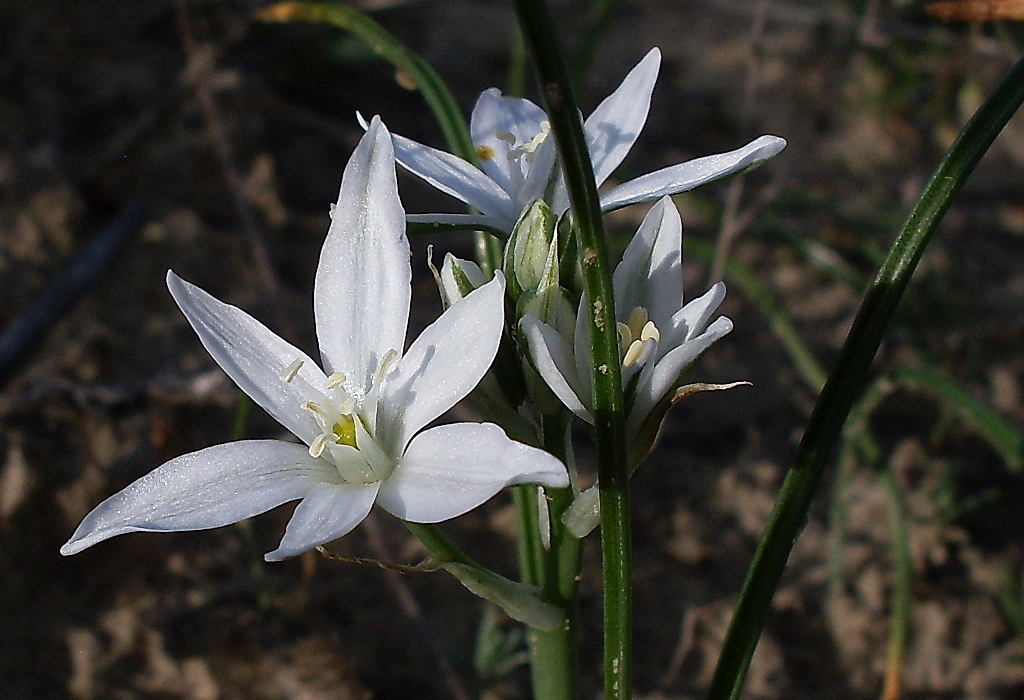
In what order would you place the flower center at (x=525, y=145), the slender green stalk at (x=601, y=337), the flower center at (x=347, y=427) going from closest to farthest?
the slender green stalk at (x=601, y=337) → the flower center at (x=347, y=427) → the flower center at (x=525, y=145)

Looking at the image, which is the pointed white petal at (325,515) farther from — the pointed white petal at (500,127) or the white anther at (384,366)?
the pointed white petal at (500,127)

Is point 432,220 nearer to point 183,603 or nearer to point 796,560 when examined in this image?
point 183,603

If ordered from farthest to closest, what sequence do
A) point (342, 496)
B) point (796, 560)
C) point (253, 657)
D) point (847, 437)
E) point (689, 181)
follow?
point (796, 560) → point (847, 437) → point (253, 657) → point (689, 181) → point (342, 496)

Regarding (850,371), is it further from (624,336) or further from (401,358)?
→ (401,358)

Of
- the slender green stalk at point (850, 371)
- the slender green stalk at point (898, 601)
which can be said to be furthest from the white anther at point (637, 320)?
the slender green stalk at point (898, 601)

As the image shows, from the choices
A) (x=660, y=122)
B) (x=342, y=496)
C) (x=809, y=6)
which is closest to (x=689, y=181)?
(x=342, y=496)

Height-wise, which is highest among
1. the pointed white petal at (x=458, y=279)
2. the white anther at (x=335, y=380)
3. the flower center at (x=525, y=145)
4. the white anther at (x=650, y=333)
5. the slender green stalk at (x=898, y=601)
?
the flower center at (x=525, y=145)

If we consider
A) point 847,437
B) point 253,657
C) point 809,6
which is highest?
point 809,6

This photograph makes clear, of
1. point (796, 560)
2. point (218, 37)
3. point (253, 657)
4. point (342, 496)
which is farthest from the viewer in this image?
point (218, 37)
